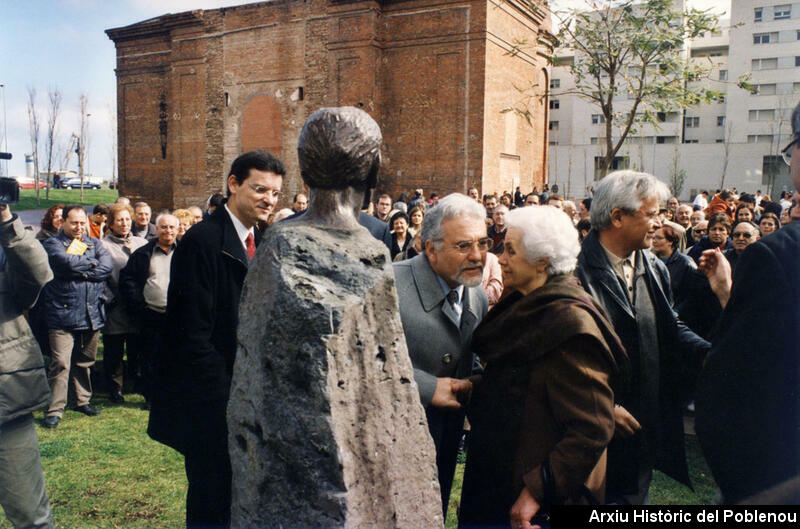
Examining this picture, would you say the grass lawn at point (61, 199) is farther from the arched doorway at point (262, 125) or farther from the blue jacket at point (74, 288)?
the blue jacket at point (74, 288)

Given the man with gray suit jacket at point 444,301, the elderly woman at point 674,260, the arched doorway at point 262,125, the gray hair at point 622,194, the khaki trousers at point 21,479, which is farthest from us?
the arched doorway at point 262,125

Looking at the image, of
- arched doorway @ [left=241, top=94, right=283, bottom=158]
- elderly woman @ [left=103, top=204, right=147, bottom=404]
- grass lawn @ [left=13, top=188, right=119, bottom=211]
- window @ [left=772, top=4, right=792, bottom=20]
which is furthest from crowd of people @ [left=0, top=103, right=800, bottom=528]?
window @ [left=772, top=4, right=792, bottom=20]

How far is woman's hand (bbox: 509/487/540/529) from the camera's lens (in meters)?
2.11

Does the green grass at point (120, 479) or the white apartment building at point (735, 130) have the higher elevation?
the white apartment building at point (735, 130)

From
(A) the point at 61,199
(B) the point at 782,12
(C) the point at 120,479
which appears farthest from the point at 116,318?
(B) the point at 782,12

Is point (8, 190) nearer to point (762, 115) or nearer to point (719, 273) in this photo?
point (719, 273)

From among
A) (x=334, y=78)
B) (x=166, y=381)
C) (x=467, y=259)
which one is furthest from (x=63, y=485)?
(x=334, y=78)

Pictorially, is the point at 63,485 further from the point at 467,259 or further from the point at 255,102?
the point at 255,102

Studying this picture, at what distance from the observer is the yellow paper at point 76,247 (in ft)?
18.6

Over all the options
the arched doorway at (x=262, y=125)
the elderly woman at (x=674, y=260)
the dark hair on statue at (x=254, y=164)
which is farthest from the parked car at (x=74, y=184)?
the dark hair on statue at (x=254, y=164)

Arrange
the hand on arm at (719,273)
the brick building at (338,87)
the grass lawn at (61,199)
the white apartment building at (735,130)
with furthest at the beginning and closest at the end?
the white apartment building at (735,130) < the grass lawn at (61,199) < the brick building at (338,87) < the hand on arm at (719,273)

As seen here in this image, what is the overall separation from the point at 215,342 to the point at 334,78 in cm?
1786

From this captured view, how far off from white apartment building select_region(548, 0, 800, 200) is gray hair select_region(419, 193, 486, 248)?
40109 mm

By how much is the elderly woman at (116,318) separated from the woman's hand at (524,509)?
5172 mm
